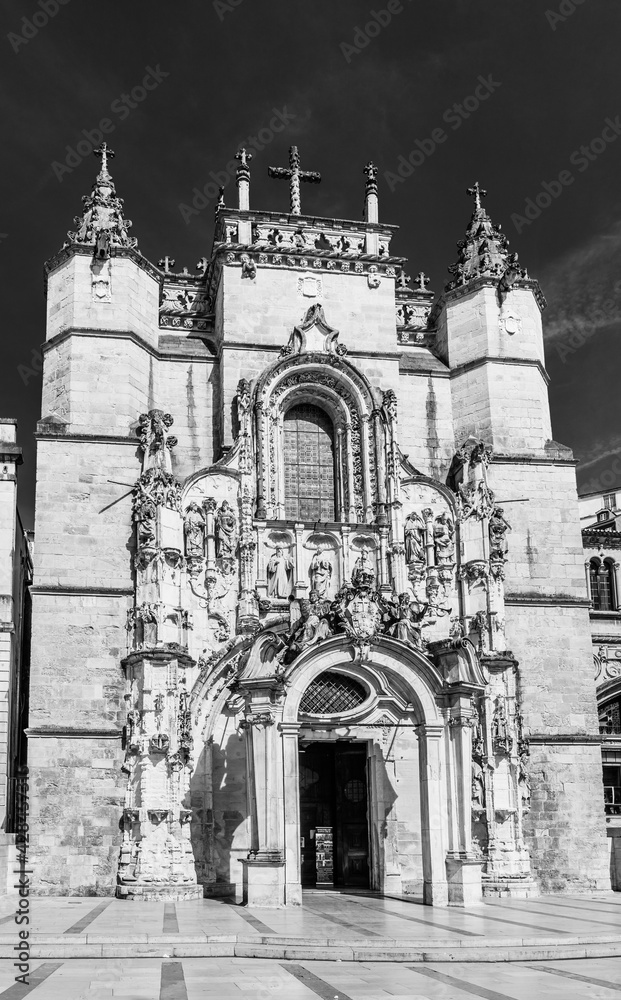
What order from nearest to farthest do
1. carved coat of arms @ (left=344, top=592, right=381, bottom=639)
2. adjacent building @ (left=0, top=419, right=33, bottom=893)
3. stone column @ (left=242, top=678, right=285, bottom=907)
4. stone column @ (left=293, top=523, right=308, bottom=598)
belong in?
stone column @ (left=242, top=678, right=285, bottom=907), carved coat of arms @ (left=344, top=592, right=381, bottom=639), adjacent building @ (left=0, top=419, right=33, bottom=893), stone column @ (left=293, top=523, right=308, bottom=598)

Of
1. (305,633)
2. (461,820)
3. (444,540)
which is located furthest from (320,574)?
(461,820)

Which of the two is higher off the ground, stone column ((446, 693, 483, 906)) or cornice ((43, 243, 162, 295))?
cornice ((43, 243, 162, 295))

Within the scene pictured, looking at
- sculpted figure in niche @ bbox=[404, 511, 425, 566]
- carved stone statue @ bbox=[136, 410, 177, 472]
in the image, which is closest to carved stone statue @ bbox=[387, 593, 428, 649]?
sculpted figure in niche @ bbox=[404, 511, 425, 566]

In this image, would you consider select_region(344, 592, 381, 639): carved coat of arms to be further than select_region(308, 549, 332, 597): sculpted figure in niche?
No

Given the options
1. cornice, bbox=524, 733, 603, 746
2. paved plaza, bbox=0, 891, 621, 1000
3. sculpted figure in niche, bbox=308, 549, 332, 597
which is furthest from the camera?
cornice, bbox=524, 733, 603, 746

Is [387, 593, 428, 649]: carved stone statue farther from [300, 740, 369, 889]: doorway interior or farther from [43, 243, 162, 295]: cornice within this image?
[43, 243, 162, 295]: cornice

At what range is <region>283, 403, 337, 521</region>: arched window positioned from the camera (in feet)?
92.4

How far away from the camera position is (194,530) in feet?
86.2

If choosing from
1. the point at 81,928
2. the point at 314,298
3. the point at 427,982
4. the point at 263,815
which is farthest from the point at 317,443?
the point at 427,982

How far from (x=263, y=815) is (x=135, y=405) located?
1076cm

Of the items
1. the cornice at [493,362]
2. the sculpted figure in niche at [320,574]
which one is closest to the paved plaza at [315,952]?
the sculpted figure in niche at [320,574]

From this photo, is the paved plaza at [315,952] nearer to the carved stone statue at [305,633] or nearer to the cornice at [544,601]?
the carved stone statue at [305,633]

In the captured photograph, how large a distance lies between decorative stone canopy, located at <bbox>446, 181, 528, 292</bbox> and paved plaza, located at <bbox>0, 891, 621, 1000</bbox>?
1661 cm

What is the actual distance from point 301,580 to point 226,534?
2.09m
